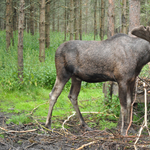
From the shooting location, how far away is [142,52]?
463 centimetres

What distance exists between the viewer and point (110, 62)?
4.73 metres

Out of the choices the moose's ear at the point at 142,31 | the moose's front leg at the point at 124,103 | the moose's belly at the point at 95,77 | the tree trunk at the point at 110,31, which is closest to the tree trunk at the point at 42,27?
the tree trunk at the point at 110,31

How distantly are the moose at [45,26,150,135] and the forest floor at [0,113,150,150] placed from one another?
2.08 feet

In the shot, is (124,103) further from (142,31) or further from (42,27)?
(42,27)

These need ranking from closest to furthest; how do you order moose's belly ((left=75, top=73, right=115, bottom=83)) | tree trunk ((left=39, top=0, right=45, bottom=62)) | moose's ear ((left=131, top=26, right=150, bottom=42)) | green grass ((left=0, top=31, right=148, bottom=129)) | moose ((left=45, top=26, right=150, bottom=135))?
1. moose's ear ((left=131, top=26, right=150, bottom=42))
2. moose ((left=45, top=26, right=150, bottom=135))
3. moose's belly ((left=75, top=73, right=115, bottom=83))
4. green grass ((left=0, top=31, right=148, bottom=129))
5. tree trunk ((left=39, top=0, right=45, bottom=62))

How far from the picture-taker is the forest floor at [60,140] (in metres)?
3.79

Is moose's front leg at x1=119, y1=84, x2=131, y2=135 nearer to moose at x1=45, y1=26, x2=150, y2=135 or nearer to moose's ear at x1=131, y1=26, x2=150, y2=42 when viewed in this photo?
moose at x1=45, y1=26, x2=150, y2=135

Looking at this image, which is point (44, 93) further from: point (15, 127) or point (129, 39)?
point (129, 39)

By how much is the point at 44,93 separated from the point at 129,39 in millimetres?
4352

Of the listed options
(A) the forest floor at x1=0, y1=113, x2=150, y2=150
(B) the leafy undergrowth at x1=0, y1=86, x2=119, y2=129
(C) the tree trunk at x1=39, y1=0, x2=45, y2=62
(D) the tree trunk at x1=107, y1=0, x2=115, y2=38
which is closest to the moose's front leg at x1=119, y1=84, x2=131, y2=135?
(A) the forest floor at x1=0, y1=113, x2=150, y2=150

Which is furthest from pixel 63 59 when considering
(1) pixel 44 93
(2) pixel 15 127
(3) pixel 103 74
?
(1) pixel 44 93

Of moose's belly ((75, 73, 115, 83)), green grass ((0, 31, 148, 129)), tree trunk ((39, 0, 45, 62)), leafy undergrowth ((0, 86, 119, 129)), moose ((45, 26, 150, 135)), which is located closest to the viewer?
moose ((45, 26, 150, 135))

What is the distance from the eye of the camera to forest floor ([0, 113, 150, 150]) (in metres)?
3.79

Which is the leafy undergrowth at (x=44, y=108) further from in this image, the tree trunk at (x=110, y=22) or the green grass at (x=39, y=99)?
the tree trunk at (x=110, y=22)
